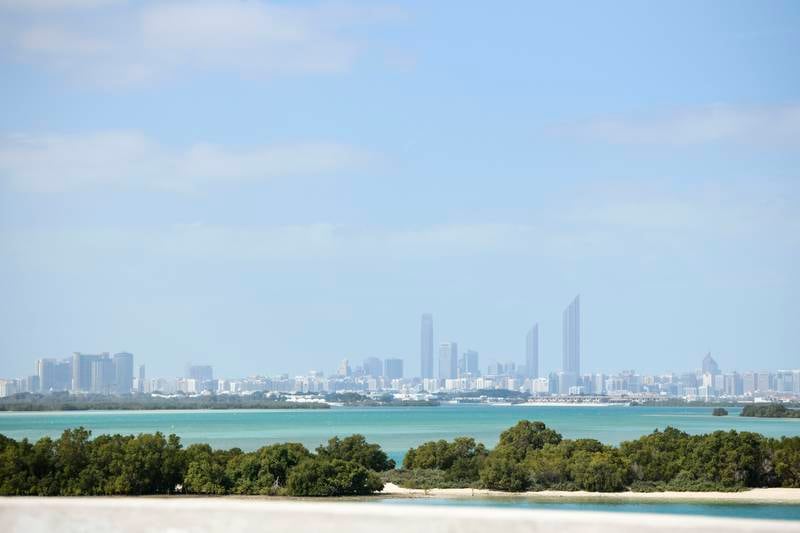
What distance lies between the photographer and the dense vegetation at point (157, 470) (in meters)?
20.9

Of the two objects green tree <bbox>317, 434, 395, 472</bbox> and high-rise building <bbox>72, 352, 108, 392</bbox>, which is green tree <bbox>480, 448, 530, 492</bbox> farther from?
high-rise building <bbox>72, 352, 108, 392</bbox>

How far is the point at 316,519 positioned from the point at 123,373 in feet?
484

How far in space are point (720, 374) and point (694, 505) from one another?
17907 centimetres

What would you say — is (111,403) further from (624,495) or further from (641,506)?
(641,506)

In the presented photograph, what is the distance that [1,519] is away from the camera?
5113 mm

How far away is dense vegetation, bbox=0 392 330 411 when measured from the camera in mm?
109438

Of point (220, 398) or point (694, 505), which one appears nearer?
point (694, 505)

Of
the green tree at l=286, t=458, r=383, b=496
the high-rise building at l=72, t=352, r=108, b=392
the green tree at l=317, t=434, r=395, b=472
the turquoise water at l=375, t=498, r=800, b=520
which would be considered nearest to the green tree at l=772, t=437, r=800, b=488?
the turquoise water at l=375, t=498, r=800, b=520

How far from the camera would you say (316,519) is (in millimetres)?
4738

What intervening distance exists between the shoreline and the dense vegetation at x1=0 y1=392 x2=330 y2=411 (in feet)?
295

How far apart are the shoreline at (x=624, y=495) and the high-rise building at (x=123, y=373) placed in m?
128

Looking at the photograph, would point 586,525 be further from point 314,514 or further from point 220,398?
point 220,398

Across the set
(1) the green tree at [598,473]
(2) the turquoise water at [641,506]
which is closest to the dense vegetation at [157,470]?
(2) the turquoise water at [641,506]

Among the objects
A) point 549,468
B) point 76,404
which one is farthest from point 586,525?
point 76,404
